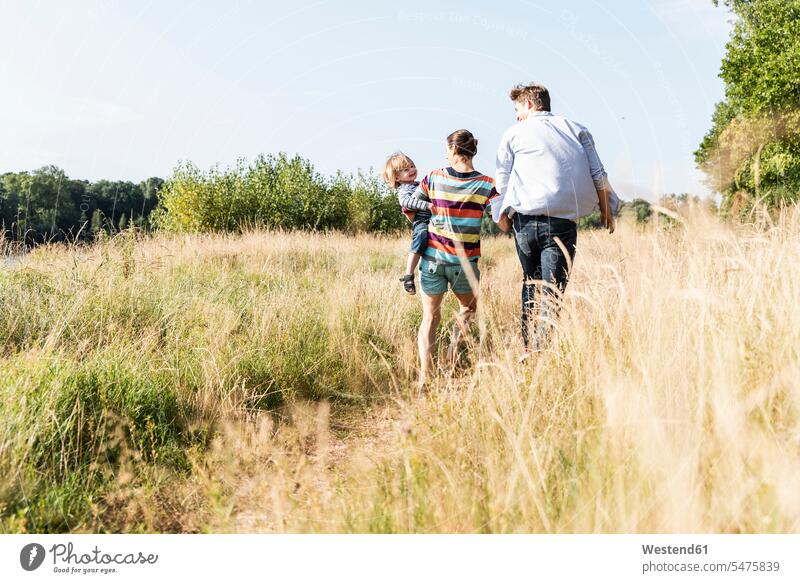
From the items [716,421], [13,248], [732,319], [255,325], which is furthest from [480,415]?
[13,248]

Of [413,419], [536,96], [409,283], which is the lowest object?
[413,419]

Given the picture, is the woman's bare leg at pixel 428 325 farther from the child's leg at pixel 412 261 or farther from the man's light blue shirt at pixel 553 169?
the man's light blue shirt at pixel 553 169

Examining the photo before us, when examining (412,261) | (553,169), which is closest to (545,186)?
(553,169)

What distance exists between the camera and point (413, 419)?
3383mm

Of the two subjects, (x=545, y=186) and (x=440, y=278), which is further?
(x=440, y=278)

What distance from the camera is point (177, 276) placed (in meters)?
8.56

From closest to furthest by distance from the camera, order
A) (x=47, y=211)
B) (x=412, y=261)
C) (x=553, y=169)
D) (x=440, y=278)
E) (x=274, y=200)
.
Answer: (x=553, y=169)
(x=440, y=278)
(x=412, y=261)
(x=47, y=211)
(x=274, y=200)

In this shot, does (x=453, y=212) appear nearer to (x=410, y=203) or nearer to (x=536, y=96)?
(x=410, y=203)

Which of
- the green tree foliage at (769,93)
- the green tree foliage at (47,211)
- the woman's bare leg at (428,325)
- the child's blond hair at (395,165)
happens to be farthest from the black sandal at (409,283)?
the green tree foliage at (769,93)

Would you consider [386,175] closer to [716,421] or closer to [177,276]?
[716,421]

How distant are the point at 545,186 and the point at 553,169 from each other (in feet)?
0.44

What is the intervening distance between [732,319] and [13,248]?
9.49m

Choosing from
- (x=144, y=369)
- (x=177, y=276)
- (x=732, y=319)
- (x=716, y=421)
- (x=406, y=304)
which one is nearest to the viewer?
(x=716, y=421)

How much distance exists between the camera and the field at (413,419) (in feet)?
7.01
